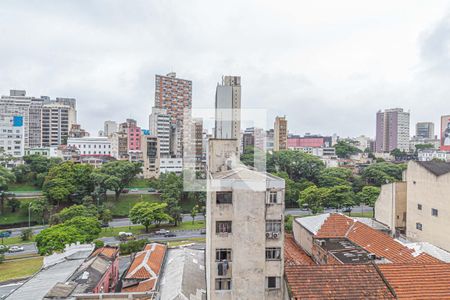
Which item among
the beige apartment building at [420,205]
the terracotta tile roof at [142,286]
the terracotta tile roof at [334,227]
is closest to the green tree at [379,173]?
the beige apartment building at [420,205]

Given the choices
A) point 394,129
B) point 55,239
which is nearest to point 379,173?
point 55,239

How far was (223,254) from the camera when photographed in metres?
12.5

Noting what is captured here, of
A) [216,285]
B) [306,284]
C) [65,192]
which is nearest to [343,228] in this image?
[306,284]

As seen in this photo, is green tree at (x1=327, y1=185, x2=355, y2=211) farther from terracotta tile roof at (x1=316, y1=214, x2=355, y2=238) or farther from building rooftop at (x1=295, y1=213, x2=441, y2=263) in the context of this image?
terracotta tile roof at (x1=316, y1=214, x2=355, y2=238)

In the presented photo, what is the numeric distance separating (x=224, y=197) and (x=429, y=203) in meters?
20.5

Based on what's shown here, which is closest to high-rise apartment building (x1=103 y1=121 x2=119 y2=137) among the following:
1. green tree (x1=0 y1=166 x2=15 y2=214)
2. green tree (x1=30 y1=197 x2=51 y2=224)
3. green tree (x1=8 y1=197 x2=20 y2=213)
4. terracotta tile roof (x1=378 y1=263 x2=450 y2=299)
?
green tree (x1=0 y1=166 x2=15 y2=214)

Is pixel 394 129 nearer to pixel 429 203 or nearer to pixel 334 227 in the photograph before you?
pixel 429 203

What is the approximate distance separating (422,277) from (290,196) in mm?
35749

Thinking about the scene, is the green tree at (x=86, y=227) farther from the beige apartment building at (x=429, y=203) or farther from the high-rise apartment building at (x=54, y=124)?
the high-rise apartment building at (x=54, y=124)

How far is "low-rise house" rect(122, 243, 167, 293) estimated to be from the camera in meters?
18.2

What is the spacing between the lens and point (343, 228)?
22297mm

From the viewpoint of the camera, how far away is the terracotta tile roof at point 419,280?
38.5ft

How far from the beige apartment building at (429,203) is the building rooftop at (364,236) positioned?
5.80 meters

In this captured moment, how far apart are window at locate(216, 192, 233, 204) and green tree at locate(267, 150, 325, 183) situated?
47.2m
